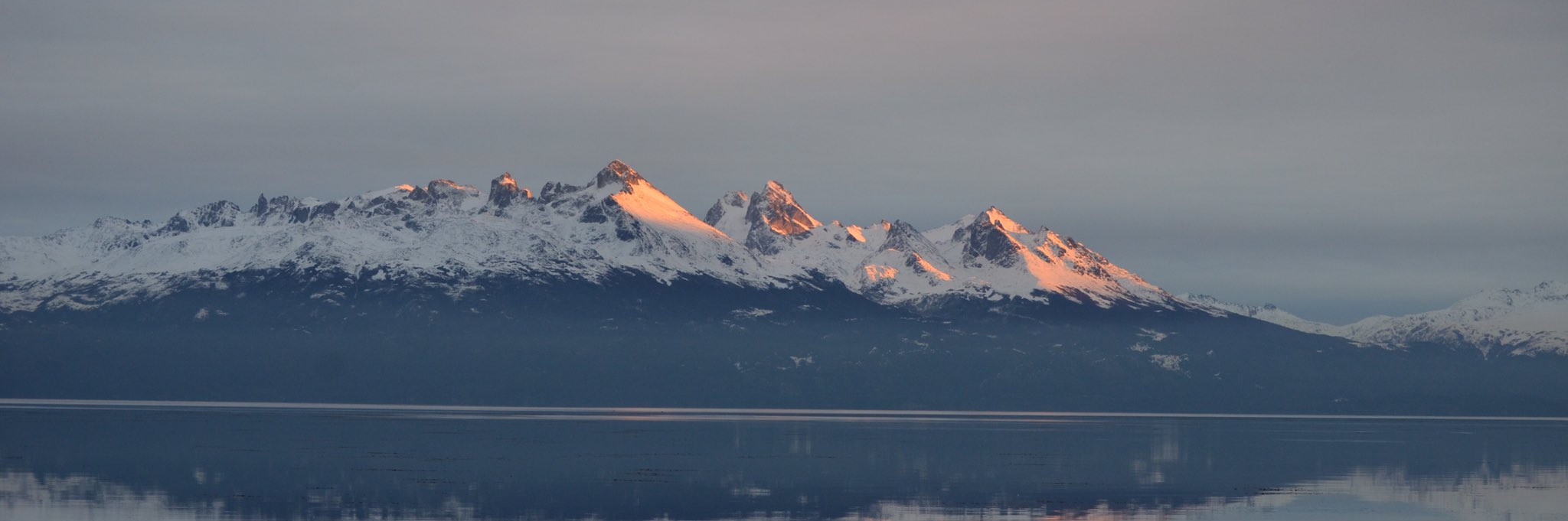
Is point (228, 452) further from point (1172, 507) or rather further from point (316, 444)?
point (1172, 507)

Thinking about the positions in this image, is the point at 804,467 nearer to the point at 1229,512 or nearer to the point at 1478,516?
the point at 1229,512

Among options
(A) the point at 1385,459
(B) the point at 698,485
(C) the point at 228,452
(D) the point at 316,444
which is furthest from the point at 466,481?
(A) the point at 1385,459

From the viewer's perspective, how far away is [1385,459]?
18088 cm

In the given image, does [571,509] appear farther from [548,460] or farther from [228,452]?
[228,452]

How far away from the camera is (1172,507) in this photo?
4601 inches

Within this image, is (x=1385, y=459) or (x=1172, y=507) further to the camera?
(x=1385, y=459)

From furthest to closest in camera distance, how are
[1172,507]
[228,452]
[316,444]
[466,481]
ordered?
[316,444]
[228,452]
[466,481]
[1172,507]

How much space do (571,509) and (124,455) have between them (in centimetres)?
6650

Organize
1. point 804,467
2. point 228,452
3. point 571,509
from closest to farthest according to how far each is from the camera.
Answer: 1. point 571,509
2. point 804,467
3. point 228,452

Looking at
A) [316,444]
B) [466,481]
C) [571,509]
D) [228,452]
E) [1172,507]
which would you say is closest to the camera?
[571,509]

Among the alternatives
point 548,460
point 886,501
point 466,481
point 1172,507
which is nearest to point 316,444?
point 548,460

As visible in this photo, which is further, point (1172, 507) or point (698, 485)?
point (698, 485)

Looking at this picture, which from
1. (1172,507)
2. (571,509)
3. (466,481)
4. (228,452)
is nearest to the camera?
(571,509)

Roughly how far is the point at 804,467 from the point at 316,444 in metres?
57.3
